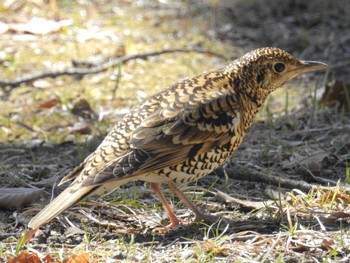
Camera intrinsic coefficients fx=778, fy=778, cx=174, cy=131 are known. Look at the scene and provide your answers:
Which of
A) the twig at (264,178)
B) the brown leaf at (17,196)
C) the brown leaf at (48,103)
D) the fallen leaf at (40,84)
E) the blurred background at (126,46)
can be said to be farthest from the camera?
the fallen leaf at (40,84)

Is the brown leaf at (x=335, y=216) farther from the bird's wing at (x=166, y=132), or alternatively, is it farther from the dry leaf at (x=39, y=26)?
the dry leaf at (x=39, y=26)

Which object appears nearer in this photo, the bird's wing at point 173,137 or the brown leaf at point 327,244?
the brown leaf at point 327,244

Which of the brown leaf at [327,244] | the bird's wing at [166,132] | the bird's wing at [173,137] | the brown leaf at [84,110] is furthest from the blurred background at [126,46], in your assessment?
the brown leaf at [327,244]

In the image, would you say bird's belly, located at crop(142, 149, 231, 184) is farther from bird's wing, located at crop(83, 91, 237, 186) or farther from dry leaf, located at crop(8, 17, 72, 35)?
dry leaf, located at crop(8, 17, 72, 35)

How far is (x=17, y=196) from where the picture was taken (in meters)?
5.02

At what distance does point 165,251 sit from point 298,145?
2.15 metres

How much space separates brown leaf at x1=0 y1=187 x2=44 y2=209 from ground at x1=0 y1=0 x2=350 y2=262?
19 mm

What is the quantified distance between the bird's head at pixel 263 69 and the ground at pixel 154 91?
65 cm

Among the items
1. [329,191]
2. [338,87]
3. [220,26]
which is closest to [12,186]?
[329,191]

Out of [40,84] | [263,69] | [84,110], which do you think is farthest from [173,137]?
[40,84]

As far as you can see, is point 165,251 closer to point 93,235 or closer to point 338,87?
point 93,235

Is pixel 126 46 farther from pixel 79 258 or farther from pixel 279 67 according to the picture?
pixel 79 258

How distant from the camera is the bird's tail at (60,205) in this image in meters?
4.27

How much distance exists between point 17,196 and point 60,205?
78cm
